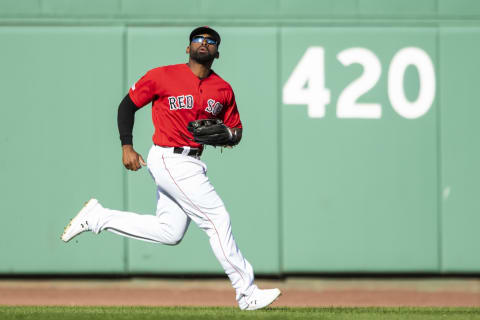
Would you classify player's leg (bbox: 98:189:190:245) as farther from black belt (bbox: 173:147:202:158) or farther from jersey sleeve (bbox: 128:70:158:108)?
jersey sleeve (bbox: 128:70:158:108)

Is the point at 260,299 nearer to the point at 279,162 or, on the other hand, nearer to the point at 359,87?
the point at 279,162

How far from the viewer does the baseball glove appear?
4949mm

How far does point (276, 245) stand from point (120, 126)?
2.80 meters

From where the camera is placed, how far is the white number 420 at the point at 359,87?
24.5 ft

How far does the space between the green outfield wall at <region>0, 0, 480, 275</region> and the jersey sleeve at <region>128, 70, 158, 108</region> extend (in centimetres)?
240

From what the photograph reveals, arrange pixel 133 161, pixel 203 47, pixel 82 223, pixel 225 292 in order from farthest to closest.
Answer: pixel 225 292 → pixel 82 223 → pixel 203 47 → pixel 133 161

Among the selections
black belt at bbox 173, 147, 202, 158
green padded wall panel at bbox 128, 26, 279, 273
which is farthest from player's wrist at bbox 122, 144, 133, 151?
green padded wall panel at bbox 128, 26, 279, 273

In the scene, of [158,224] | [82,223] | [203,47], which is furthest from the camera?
[82,223]

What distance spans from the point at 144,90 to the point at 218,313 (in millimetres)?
1456

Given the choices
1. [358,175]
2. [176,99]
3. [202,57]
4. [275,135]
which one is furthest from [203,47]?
[358,175]

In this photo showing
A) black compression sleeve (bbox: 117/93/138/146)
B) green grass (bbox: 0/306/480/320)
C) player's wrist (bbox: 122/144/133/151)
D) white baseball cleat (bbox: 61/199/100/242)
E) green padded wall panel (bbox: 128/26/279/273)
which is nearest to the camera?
green grass (bbox: 0/306/480/320)

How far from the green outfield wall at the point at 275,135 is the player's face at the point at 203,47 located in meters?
2.44

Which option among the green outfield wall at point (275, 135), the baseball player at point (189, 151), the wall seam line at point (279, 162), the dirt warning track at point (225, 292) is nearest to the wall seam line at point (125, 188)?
the green outfield wall at point (275, 135)

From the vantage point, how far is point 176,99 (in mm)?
5000
